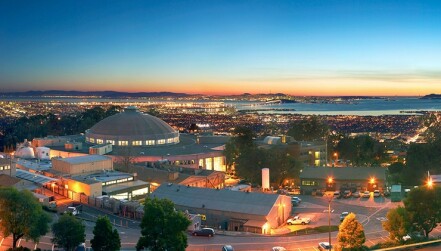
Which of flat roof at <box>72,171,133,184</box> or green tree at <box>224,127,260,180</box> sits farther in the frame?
green tree at <box>224,127,260,180</box>

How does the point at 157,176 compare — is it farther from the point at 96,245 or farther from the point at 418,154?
the point at 418,154

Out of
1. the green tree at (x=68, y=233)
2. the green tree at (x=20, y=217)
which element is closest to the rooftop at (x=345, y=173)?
the green tree at (x=68, y=233)

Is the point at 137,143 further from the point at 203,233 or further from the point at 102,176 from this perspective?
the point at 203,233

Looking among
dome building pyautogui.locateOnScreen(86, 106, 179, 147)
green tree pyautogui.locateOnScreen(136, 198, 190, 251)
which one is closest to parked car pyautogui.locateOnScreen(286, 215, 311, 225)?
green tree pyautogui.locateOnScreen(136, 198, 190, 251)

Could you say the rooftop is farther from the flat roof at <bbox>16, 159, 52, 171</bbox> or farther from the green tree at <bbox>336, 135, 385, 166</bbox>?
the flat roof at <bbox>16, 159, 52, 171</bbox>

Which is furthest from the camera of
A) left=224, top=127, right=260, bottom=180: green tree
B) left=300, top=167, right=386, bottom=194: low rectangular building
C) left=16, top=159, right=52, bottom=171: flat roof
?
left=224, top=127, right=260, bottom=180: green tree

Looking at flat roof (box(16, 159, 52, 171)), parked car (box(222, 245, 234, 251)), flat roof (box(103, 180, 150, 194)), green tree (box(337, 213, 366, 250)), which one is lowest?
parked car (box(222, 245, 234, 251))
